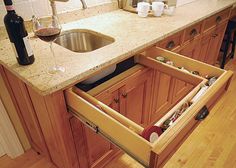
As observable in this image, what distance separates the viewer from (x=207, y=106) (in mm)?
788

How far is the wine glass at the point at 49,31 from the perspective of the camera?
81 cm

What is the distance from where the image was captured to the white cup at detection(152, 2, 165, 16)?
146 cm

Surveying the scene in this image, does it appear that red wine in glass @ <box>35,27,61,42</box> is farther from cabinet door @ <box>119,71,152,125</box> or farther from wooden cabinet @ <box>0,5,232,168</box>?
cabinet door @ <box>119,71,152,125</box>

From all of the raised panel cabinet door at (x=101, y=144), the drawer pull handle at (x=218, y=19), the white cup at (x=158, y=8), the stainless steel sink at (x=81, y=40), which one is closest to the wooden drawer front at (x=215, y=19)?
the drawer pull handle at (x=218, y=19)

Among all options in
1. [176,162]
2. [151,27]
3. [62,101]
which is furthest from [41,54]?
[176,162]

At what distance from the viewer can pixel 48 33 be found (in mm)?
810

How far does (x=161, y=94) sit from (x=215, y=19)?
0.90 meters

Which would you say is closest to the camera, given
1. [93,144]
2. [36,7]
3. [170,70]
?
[170,70]

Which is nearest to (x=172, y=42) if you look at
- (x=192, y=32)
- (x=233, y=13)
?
(x=192, y=32)

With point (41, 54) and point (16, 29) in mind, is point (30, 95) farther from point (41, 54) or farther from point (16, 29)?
point (16, 29)

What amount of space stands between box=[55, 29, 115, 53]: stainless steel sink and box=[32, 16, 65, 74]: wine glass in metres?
0.37

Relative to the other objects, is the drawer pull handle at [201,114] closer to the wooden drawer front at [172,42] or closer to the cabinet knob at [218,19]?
the wooden drawer front at [172,42]

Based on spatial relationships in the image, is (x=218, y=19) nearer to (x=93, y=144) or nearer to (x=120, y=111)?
(x=120, y=111)

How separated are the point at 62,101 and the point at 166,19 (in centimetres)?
100
